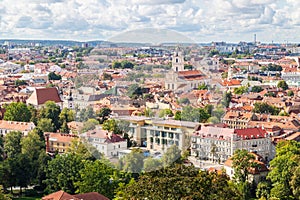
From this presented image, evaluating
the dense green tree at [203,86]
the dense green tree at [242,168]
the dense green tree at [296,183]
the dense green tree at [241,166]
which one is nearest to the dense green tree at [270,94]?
the dense green tree at [242,168]

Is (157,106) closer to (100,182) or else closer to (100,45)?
(100,45)

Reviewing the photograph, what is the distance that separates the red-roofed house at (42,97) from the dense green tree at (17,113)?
407 centimetres

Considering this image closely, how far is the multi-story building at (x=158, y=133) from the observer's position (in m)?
4.00

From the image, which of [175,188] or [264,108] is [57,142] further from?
[175,188]

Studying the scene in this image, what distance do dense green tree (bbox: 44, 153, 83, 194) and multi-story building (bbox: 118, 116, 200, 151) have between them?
12928 mm

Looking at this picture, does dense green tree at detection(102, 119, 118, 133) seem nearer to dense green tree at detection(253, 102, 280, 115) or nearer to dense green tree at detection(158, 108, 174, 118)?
dense green tree at detection(158, 108, 174, 118)

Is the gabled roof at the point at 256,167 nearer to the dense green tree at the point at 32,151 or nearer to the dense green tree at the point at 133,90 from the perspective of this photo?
the dense green tree at the point at 32,151

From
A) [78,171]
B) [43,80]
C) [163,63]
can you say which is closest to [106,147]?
[163,63]

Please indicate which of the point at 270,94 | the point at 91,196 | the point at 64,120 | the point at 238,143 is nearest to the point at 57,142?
the point at 64,120

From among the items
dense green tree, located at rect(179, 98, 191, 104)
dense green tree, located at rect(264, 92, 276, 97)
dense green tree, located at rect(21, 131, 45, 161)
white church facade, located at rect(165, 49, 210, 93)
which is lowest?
dense green tree, located at rect(264, 92, 276, 97)

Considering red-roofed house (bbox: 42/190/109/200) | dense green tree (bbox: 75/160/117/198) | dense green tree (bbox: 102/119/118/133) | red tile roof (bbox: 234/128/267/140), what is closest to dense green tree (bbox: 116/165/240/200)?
dense green tree (bbox: 102/119/118/133)

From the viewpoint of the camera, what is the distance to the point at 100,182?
49.6 ft

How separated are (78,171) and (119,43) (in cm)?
1296

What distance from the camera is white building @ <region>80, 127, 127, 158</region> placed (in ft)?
13.3
